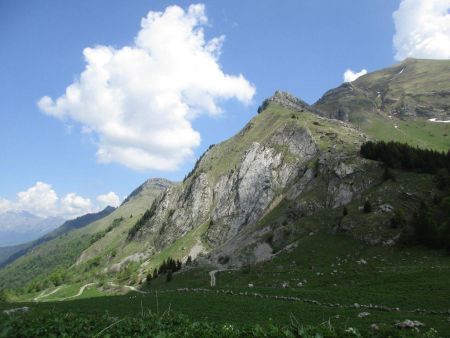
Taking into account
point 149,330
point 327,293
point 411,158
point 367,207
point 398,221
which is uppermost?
point 411,158

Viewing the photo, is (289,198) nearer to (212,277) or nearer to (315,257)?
(315,257)

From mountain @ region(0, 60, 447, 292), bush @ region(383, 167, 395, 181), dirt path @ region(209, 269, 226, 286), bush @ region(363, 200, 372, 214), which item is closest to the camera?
dirt path @ region(209, 269, 226, 286)

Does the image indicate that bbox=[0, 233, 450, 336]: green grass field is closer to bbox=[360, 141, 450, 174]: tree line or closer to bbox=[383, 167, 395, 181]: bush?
bbox=[383, 167, 395, 181]: bush

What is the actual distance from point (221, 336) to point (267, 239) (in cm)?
8885

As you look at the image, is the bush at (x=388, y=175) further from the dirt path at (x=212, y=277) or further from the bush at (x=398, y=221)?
the dirt path at (x=212, y=277)

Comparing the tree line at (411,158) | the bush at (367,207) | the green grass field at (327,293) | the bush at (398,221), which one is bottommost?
the green grass field at (327,293)

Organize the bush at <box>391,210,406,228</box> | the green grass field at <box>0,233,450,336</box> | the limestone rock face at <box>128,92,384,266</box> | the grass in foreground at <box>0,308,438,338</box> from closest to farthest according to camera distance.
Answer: the grass in foreground at <box>0,308,438,338</box> → the green grass field at <box>0,233,450,336</box> → the bush at <box>391,210,406,228</box> → the limestone rock face at <box>128,92,384,266</box>

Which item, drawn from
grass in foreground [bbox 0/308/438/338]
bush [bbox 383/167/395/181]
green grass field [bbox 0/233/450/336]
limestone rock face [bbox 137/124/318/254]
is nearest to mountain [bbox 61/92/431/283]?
limestone rock face [bbox 137/124/318/254]

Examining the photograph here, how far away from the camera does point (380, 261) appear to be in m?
65.3

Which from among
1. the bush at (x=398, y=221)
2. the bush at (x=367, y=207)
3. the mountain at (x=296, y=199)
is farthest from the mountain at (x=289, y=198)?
the bush at (x=367, y=207)

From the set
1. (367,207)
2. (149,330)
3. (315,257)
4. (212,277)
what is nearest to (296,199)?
(367,207)

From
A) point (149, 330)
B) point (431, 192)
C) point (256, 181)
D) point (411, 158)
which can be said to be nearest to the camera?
point (149, 330)

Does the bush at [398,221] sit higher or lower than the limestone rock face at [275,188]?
lower

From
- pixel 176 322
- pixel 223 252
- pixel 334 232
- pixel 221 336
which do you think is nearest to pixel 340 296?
pixel 176 322
